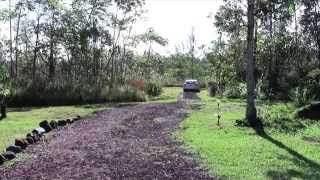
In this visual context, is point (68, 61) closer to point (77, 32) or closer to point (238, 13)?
point (77, 32)

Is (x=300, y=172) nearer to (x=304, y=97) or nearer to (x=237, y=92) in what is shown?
(x=304, y=97)

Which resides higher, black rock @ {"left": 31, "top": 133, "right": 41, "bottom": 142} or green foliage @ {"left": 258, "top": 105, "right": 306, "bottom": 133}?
green foliage @ {"left": 258, "top": 105, "right": 306, "bottom": 133}

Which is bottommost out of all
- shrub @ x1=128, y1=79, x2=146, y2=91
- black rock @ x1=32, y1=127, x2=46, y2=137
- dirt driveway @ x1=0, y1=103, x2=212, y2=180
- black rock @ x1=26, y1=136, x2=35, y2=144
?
dirt driveway @ x1=0, y1=103, x2=212, y2=180

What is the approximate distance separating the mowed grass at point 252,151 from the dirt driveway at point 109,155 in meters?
0.48

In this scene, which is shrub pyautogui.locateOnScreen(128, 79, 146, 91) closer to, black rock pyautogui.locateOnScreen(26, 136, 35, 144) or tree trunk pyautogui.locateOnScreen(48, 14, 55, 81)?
tree trunk pyautogui.locateOnScreen(48, 14, 55, 81)

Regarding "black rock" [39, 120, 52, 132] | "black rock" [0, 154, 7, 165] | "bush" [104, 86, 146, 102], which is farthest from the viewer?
"bush" [104, 86, 146, 102]

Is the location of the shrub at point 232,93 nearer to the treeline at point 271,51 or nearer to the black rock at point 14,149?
the treeline at point 271,51

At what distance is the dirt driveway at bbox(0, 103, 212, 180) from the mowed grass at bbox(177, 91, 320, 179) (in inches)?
19.1

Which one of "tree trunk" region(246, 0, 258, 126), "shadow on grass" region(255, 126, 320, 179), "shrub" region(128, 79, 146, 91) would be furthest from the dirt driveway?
"shrub" region(128, 79, 146, 91)

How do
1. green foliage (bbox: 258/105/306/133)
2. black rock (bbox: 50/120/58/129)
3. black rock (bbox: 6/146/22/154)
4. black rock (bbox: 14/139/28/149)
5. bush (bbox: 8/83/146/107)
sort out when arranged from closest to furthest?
1. black rock (bbox: 6/146/22/154)
2. black rock (bbox: 14/139/28/149)
3. green foliage (bbox: 258/105/306/133)
4. black rock (bbox: 50/120/58/129)
5. bush (bbox: 8/83/146/107)

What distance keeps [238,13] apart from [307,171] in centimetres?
2866

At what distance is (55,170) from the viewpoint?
10.7m

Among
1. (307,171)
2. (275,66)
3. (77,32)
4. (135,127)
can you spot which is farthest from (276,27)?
(307,171)

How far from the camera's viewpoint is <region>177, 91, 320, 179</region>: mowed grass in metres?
10.3
